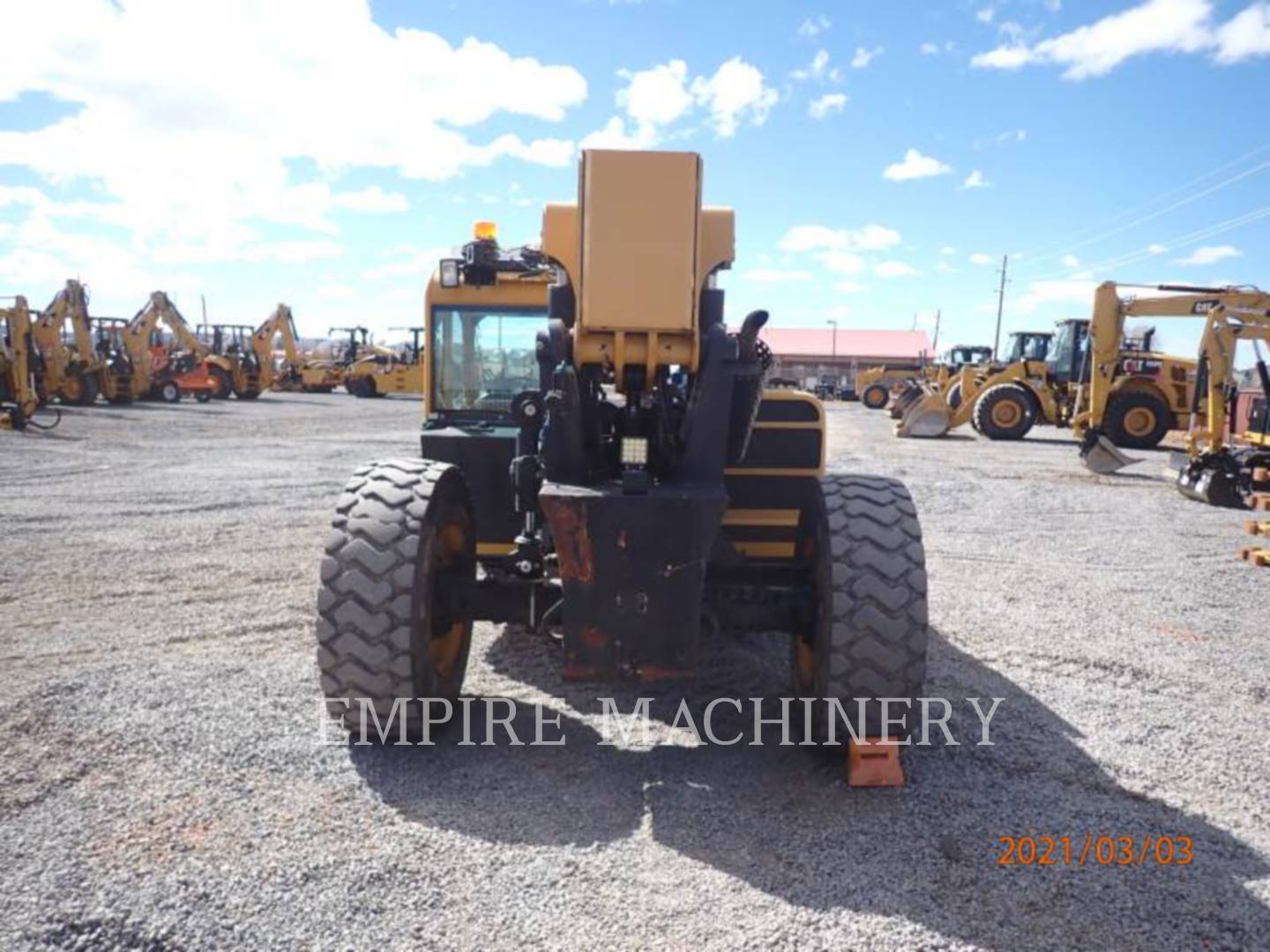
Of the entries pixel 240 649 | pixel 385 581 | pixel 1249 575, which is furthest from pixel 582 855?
pixel 1249 575

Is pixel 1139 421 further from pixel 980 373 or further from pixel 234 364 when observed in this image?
pixel 234 364

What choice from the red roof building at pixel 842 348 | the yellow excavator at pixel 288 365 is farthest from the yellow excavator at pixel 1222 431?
the red roof building at pixel 842 348

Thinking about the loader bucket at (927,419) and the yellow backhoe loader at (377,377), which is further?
the yellow backhoe loader at (377,377)

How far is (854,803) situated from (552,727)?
4.60ft

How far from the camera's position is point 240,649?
203 inches

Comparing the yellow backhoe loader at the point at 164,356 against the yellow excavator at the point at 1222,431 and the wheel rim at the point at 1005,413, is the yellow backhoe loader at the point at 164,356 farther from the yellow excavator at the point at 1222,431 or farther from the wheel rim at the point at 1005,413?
the yellow excavator at the point at 1222,431

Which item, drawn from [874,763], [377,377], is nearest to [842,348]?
[377,377]

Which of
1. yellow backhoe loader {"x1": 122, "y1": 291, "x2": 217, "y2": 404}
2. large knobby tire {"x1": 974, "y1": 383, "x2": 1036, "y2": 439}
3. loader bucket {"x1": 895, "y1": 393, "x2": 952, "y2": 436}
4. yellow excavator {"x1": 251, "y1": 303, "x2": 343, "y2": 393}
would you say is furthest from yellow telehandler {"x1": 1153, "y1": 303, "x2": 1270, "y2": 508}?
yellow excavator {"x1": 251, "y1": 303, "x2": 343, "y2": 393}

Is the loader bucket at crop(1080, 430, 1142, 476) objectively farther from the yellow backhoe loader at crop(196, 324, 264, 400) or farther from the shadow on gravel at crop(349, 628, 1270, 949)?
the yellow backhoe loader at crop(196, 324, 264, 400)

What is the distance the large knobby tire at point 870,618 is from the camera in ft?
11.5

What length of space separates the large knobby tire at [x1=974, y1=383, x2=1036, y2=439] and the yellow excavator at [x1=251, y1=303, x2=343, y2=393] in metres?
25.4

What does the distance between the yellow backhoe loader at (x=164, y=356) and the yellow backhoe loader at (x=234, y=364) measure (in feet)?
3.21

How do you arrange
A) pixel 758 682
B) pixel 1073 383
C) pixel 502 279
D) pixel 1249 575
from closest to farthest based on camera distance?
pixel 758 682 < pixel 502 279 < pixel 1249 575 < pixel 1073 383

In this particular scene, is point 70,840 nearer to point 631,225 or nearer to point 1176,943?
point 631,225
